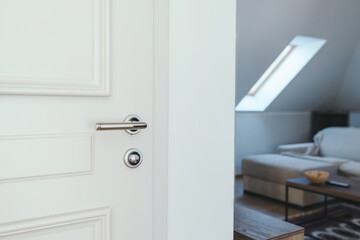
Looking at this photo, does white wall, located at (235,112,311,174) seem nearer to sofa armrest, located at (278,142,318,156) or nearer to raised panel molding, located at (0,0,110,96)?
sofa armrest, located at (278,142,318,156)

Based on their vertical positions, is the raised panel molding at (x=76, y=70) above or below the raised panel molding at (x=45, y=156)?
above

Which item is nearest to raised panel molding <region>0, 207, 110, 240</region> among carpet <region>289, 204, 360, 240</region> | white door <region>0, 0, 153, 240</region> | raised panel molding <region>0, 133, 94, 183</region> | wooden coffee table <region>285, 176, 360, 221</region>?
white door <region>0, 0, 153, 240</region>

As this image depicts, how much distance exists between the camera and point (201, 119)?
1.03m

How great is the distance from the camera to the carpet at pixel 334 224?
278 centimetres

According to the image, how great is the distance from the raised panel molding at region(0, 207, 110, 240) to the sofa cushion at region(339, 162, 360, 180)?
11.5ft

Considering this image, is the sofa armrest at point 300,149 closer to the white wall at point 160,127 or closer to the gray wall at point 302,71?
the gray wall at point 302,71

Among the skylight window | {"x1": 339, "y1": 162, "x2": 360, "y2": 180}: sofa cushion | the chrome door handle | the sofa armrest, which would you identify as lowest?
{"x1": 339, "y1": 162, "x2": 360, "y2": 180}: sofa cushion

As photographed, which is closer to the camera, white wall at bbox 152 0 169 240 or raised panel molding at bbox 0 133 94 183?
raised panel molding at bbox 0 133 94 183

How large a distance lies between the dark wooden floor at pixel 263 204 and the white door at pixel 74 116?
8.71 ft

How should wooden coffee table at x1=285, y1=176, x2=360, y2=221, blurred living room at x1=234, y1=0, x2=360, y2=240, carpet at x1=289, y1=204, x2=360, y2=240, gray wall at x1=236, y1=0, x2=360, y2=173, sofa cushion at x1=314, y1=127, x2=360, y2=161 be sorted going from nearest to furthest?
wooden coffee table at x1=285, y1=176, x2=360, y2=221 < carpet at x1=289, y1=204, x2=360, y2=240 < blurred living room at x1=234, y1=0, x2=360, y2=240 < gray wall at x1=236, y1=0, x2=360, y2=173 < sofa cushion at x1=314, y1=127, x2=360, y2=161

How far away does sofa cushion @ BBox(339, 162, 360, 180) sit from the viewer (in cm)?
370

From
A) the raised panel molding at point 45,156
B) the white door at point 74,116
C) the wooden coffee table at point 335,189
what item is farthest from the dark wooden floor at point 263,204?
the raised panel molding at point 45,156

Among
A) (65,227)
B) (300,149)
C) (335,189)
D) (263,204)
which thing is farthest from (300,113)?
(65,227)

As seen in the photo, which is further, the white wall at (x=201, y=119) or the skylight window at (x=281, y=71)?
the skylight window at (x=281, y=71)
